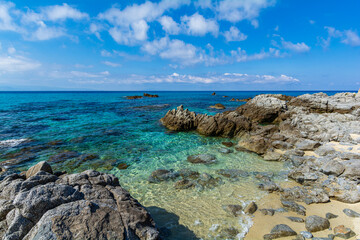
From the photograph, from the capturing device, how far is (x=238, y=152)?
16.3 meters

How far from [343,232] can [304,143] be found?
1097cm

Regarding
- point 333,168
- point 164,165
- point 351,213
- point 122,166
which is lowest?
point 164,165

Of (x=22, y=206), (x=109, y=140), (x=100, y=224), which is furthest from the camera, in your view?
(x=109, y=140)

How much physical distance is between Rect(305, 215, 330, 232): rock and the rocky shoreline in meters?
0.03

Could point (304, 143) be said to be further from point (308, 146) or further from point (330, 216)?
point (330, 216)

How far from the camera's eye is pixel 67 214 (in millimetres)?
4473

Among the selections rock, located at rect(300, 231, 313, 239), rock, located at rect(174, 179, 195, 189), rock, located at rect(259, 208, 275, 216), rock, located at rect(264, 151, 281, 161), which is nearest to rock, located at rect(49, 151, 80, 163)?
rock, located at rect(174, 179, 195, 189)

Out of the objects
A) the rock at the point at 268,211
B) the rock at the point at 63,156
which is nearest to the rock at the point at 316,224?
the rock at the point at 268,211

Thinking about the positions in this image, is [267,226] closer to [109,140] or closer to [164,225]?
[164,225]

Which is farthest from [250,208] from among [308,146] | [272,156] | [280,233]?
[308,146]

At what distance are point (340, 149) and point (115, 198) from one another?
16998 millimetres

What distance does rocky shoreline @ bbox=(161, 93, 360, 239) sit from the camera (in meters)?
8.88

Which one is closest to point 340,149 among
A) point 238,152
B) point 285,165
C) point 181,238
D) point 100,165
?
point 285,165

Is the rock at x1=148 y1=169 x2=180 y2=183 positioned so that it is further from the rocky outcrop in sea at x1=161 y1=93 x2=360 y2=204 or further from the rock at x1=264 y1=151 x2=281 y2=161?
the rock at x1=264 y1=151 x2=281 y2=161
